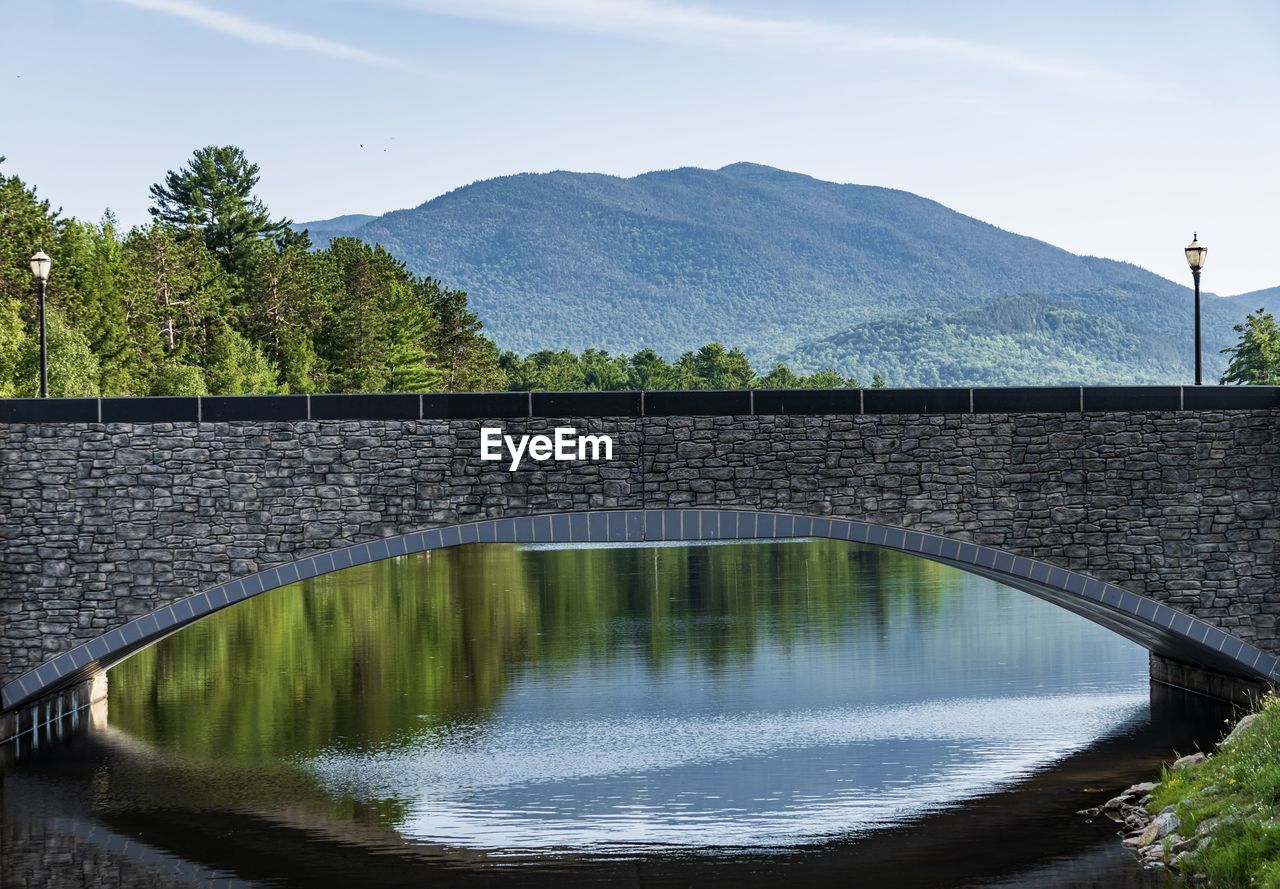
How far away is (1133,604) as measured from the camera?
87.7ft

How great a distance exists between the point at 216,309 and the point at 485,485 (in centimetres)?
4706

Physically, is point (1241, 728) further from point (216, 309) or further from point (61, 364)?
point (216, 309)

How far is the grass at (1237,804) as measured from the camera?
17.8 meters

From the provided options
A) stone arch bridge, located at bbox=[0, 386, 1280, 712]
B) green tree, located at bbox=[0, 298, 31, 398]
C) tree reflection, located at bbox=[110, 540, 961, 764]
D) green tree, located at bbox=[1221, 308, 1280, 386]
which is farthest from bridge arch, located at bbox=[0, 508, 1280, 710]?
green tree, located at bbox=[1221, 308, 1280, 386]

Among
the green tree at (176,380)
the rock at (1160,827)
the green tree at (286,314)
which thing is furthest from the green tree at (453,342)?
the rock at (1160,827)

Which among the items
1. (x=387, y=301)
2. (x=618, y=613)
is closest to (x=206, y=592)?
(x=618, y=613)

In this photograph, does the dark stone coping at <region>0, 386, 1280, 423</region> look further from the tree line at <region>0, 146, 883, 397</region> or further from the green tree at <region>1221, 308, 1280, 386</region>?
the green tree at <region>1221, 308, 1280, 386</region>

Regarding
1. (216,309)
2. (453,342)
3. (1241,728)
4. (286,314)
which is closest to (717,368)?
(453,342)

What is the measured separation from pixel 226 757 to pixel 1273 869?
1802 cm

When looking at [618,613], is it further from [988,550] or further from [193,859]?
[193,859]

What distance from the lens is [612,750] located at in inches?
1086

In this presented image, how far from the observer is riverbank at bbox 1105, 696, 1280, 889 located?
17969 millimetres

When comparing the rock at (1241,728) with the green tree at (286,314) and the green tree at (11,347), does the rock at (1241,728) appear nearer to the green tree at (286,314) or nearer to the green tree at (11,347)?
the green tree at (11,347)

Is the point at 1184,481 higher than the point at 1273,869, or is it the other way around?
the point at 1184,481
